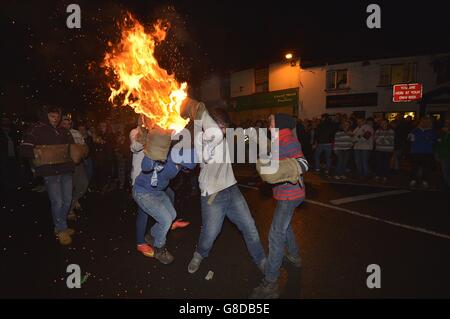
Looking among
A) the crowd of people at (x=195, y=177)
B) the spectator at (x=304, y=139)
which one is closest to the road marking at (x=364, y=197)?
the crowd of people at (x=195, y=177)

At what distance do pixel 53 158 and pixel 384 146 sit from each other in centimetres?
910

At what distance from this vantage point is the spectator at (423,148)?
8.41 meters

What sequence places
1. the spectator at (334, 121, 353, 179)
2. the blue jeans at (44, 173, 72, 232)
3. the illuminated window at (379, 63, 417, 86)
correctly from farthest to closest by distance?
the illuminated window at (379, 63, 417, 86)
the spectator at (334, 121, 353, 179)
the blue jeans at (44, 173, 72, 232)

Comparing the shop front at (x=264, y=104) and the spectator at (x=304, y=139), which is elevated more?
the shop front at (x=264, y=104)

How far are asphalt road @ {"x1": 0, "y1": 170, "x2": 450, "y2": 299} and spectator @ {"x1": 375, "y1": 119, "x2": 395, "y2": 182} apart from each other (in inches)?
119

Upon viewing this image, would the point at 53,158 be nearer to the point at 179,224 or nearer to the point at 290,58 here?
the point at 179,224

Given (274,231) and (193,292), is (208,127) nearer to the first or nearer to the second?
(274,231)

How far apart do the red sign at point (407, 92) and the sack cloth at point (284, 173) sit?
20160 millimetres

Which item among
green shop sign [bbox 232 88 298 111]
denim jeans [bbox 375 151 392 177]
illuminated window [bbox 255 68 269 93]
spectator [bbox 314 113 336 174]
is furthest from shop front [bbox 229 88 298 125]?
denim jeans [bbox 375 151 392 177]

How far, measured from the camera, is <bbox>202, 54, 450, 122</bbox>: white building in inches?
768

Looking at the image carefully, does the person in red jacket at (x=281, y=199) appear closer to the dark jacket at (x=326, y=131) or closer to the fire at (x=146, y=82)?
the fire at (x=146, y=82)

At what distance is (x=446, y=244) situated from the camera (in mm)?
4535

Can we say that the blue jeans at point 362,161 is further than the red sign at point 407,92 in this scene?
No

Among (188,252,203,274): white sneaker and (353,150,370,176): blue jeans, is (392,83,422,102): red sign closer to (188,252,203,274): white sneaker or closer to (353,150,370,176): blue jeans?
(353,150,370,176): blue jeans
